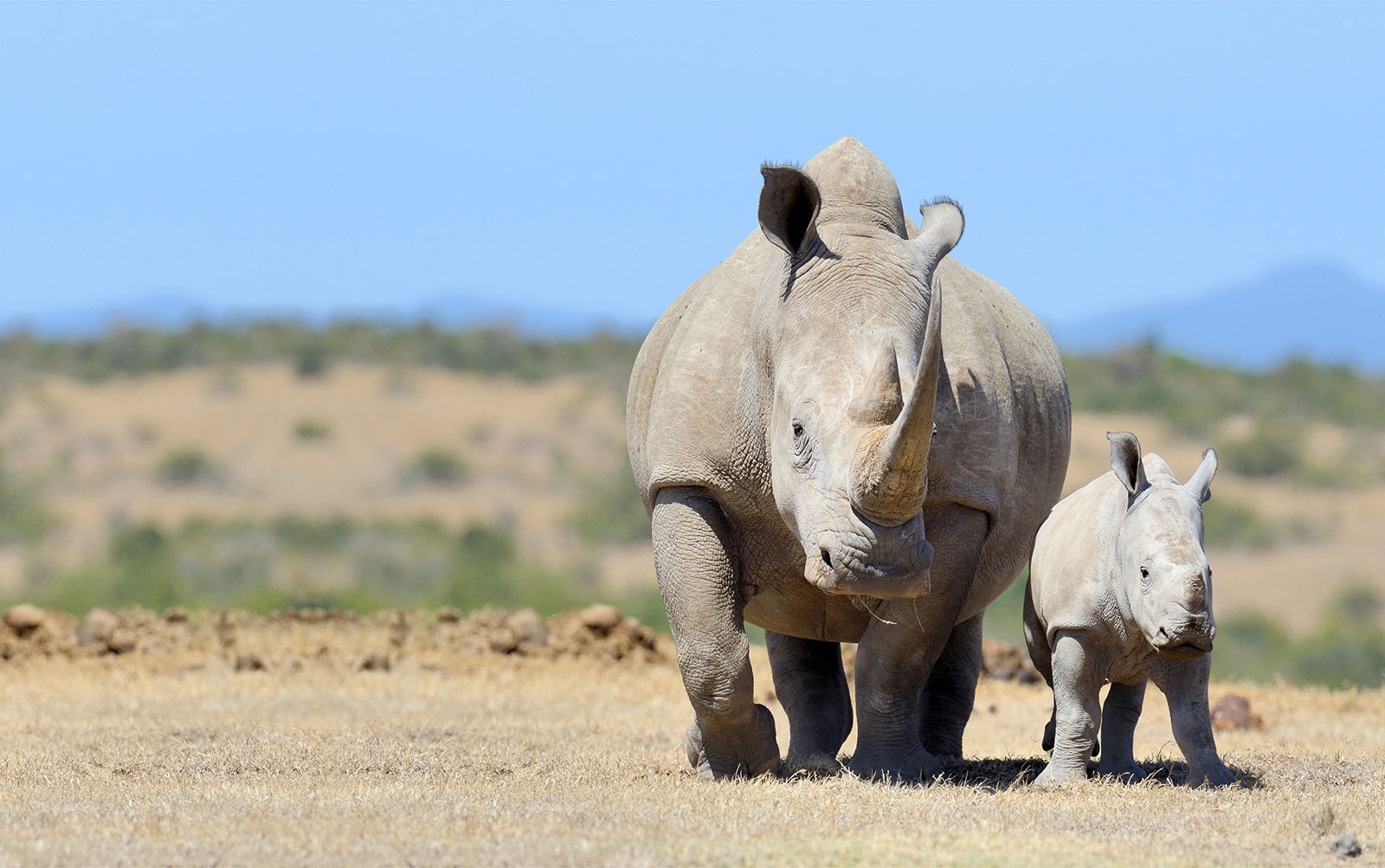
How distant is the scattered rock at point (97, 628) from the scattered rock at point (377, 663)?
88.5 inches

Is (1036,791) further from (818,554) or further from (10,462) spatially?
(10,462)

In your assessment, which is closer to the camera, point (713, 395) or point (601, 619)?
point (713, 395)

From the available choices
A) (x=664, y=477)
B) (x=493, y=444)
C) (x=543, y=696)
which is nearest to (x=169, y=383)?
(x=493, y=444)

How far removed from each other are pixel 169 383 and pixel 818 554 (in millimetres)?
35451

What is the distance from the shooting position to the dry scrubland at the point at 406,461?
102 ft

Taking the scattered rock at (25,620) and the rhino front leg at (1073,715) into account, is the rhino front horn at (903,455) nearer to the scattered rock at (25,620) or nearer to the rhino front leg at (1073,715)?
the rhino front leg at (1073,715)

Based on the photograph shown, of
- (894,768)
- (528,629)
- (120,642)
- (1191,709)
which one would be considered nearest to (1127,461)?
(1191,709)

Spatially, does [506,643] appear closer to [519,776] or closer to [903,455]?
[519,776]

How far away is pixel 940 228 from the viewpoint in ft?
23.4

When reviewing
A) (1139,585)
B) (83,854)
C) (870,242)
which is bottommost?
(83,854)

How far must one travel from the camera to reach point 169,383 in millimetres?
39125

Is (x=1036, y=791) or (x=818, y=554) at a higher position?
(x=818, y=554)

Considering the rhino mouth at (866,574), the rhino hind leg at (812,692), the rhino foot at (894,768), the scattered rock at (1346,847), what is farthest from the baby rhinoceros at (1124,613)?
the rhino mouth at (866,574)

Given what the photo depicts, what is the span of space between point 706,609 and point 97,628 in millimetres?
8480
